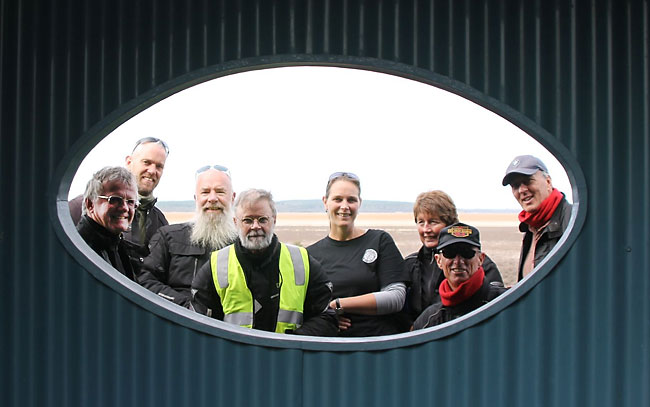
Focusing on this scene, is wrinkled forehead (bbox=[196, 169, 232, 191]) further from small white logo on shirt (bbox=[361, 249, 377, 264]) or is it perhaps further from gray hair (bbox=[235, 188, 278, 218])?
small white logo on shirt (bbox=[361, 249, 377, 264])

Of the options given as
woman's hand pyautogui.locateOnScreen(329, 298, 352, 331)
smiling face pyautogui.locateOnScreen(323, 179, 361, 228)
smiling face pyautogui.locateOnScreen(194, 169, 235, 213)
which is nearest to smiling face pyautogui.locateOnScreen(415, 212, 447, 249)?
smiling face pyautogui.locateOnScreen(323, 179, 361, 228)

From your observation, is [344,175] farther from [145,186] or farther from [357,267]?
[145,186]

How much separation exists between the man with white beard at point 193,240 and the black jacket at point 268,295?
0.17 meters

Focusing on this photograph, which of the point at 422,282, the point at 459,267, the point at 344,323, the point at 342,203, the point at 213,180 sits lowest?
the point at 344,323

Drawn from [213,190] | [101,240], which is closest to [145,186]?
[213,190]

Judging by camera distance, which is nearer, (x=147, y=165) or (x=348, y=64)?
(x=348, y=64)

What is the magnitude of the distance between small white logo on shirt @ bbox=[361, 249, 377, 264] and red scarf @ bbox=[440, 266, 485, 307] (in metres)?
0.49

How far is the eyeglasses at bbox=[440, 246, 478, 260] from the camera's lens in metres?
3.57

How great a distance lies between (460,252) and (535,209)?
51 centimetres

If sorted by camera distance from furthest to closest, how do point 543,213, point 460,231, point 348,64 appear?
point 543,213, point 460,231, point 348,64

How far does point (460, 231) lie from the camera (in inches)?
142

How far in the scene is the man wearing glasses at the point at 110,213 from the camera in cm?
351

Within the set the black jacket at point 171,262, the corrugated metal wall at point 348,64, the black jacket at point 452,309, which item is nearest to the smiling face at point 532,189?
the black jacket at point 452,309

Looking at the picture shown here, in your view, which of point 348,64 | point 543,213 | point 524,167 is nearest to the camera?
point 348,64
